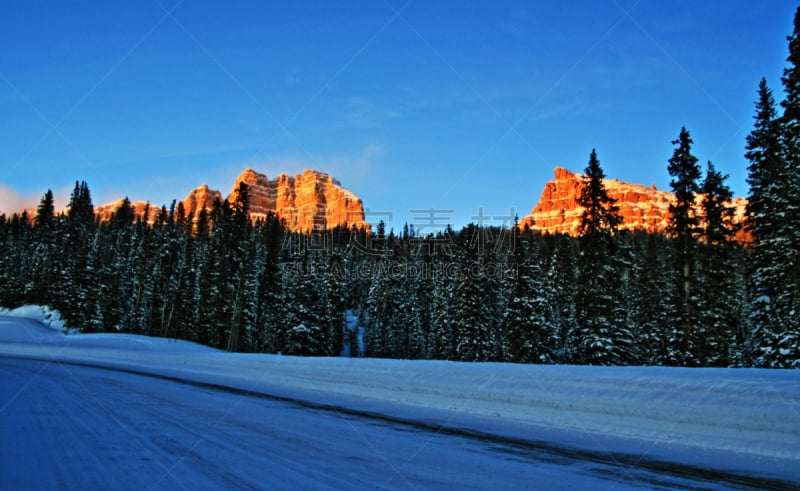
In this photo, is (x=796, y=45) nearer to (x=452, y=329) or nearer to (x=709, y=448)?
(x=709, y=448)

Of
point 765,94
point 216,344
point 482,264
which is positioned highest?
point 765,94

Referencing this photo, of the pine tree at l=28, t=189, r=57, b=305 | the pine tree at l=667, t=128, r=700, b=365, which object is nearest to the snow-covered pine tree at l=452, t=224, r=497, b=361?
the pine tree at l=667, t=128, r=700, b=365

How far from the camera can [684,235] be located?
29.6 metres

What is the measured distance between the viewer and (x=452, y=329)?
52594mm

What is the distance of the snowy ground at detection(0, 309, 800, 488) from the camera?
6.57 meters

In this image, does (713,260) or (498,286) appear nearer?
(713,260)

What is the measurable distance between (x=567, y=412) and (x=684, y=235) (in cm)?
2360

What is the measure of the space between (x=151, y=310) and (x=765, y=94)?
6951 cm

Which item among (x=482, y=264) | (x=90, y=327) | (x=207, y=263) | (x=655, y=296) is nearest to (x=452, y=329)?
(x=482, y=264)

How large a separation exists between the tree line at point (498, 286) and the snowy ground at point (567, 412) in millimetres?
15849

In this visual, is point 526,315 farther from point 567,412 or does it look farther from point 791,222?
point 567,412

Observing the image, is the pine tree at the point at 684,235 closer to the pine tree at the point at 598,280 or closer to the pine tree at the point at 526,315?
the pine tree at the point at 598,280

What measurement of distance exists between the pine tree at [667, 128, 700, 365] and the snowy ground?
757 inches

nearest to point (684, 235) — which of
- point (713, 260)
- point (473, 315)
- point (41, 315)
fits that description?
point (713, 260)
